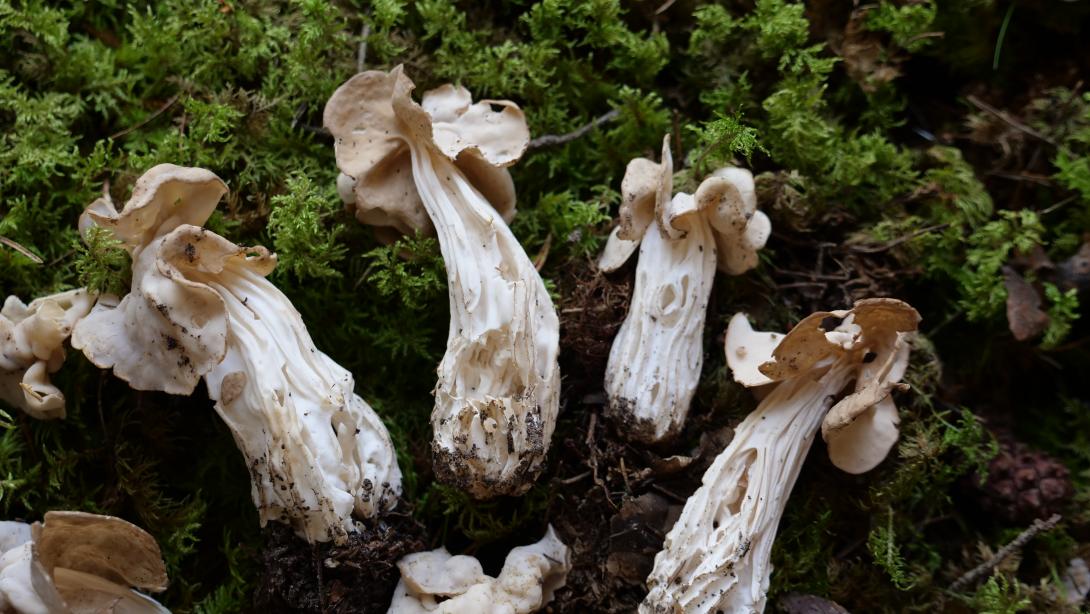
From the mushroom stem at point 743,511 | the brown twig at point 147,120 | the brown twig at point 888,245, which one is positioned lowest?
the mushroom stem at point 743,511

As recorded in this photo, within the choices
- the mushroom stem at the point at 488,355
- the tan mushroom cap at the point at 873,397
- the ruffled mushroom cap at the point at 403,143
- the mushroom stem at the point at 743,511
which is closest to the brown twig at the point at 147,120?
the ruffled mushroom cap at the point at 403,143

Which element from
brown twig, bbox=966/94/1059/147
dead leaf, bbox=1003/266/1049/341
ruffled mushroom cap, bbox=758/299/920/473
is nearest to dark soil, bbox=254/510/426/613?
ruffled mushroom cap, bbox=758/299/920/473

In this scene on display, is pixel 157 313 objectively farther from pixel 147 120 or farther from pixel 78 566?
pixel 147 120

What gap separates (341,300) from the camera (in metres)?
3.28

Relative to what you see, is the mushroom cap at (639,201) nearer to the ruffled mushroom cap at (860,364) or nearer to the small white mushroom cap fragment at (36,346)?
the ruffled mushroom cap at (860,364)

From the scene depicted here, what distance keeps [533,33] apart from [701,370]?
1.42 m

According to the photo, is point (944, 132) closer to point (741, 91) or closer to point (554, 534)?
point (741, 91)

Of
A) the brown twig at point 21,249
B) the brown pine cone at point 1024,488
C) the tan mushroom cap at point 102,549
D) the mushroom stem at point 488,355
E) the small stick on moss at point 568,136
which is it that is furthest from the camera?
the small stick on moss at point 568,136

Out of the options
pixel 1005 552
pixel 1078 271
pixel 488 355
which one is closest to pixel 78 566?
pixel 488 355

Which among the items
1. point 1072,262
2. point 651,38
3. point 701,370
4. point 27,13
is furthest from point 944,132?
point 27,13

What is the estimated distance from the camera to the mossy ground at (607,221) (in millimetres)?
3094

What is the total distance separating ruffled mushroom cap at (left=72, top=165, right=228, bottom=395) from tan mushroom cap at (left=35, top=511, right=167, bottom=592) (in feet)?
1.39

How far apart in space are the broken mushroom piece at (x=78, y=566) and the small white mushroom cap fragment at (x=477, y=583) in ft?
2.62

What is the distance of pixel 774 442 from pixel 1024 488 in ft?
3.46
